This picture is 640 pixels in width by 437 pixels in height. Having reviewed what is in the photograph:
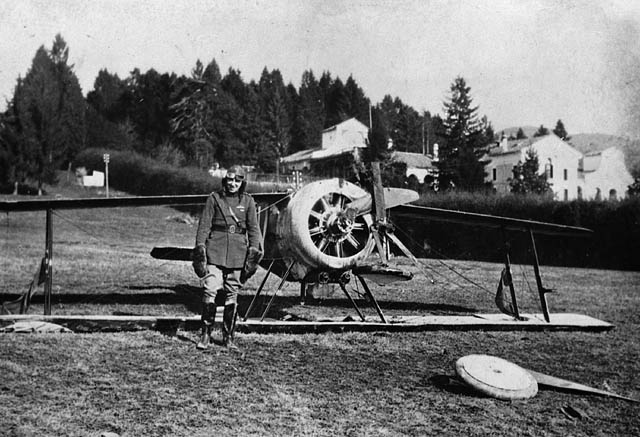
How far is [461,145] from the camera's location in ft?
184

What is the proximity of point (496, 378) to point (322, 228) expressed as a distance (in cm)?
357

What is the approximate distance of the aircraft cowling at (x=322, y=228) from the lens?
29.4 ft

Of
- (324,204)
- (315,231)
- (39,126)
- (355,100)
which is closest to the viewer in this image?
(315,231)

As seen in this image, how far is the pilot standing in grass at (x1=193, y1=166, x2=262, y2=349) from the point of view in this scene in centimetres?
778

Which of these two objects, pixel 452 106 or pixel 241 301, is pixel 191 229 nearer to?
pixel 241 301

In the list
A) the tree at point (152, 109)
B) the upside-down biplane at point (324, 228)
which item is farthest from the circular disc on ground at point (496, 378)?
the tree at point (152, 109)

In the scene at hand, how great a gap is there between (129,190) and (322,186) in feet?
170

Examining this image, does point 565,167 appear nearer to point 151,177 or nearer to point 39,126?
point 151,177

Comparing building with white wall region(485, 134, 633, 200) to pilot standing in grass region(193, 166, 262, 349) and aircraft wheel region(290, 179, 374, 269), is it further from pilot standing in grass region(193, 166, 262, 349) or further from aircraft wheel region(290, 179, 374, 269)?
pilot standing in grass region(193, 166, 262, 349)

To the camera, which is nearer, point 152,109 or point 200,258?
point 200,258

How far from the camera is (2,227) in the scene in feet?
105

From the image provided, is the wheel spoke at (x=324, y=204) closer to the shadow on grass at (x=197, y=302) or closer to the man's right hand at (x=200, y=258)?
the man's right hand at (x=200, y=258)

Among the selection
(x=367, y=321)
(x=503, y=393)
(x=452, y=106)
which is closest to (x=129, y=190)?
(x=452, y=106)

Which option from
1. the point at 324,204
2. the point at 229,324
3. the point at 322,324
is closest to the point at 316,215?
the point at 324,204
